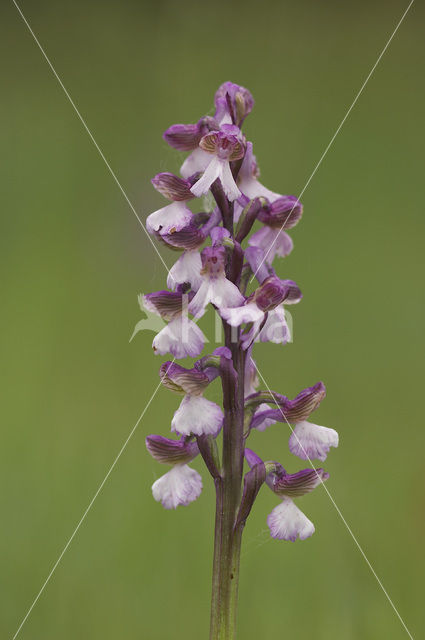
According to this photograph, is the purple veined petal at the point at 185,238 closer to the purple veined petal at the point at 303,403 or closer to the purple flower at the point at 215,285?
the purple flower at the point at 215,285

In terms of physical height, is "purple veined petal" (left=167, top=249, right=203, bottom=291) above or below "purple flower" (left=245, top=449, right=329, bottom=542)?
above

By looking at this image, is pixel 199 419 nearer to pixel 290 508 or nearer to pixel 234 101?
pixel 290 508

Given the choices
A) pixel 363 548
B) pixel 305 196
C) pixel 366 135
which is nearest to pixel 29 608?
pixel 363 548

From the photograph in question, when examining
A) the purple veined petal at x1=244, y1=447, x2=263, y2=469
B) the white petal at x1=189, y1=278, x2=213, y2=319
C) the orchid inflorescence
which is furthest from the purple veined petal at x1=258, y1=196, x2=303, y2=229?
the purple veined petal at x1=244, y1=447, x2=263, y2=469

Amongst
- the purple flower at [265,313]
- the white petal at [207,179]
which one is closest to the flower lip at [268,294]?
the purple flower at [265,313]

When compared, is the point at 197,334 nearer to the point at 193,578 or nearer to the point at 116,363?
the point at 193,578

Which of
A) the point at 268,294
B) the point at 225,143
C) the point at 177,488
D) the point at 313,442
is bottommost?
the point at 177,488

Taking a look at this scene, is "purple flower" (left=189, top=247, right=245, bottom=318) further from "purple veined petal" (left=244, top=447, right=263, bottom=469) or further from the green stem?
"purple veined petal" (left=244, top=447, right=263, bottom=469)

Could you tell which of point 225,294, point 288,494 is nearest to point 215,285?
point 225,294
